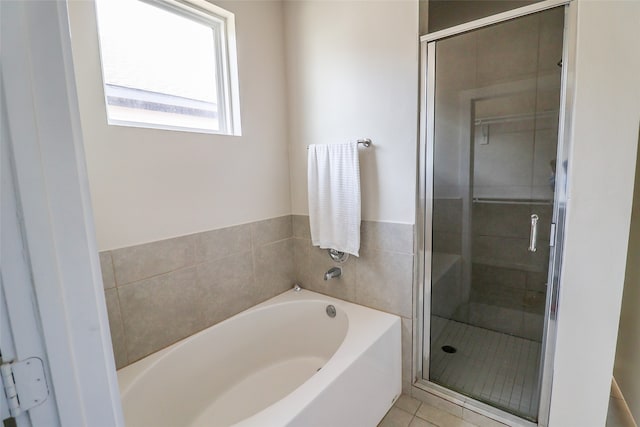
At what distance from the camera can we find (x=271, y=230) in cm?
208

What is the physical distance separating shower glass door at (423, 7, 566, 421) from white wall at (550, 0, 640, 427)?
0.48 ft

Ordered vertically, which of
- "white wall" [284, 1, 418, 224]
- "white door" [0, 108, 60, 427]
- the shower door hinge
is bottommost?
the shower door hinge

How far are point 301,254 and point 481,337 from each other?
4.69 ft

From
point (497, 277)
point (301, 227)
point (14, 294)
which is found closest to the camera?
point (14, 294)

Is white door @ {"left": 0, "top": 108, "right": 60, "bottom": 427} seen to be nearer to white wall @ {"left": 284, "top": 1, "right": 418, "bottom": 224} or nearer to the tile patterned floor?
white wall @ {"left": 284, "top": 1, "right": 418, "bottom": 224}

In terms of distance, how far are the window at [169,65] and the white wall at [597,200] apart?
70.3 inches

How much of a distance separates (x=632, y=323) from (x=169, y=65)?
290 centimetres

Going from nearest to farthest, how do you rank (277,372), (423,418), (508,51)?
(508,51) → (423,418) → (277,372)

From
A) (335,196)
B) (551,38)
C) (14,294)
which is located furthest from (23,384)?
(551,38)

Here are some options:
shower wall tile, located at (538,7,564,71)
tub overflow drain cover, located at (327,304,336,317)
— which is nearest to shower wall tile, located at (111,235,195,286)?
tub overflow drain cover, located at (327,304,336,317)

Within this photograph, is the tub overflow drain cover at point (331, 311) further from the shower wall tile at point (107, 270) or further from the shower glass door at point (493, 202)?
the shower wall tile at point (107, 270)


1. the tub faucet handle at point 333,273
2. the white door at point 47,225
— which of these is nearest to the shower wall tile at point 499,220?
the tub faucet handle at point 333,273

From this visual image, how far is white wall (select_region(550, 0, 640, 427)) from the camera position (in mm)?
1142

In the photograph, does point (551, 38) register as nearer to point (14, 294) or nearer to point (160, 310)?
point (14, 294)
